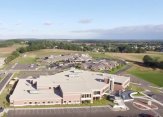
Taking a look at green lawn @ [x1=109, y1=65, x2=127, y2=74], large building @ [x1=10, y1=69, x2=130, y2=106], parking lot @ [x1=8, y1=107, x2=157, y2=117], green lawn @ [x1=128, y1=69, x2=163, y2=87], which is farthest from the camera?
green lawn @ [x1=109, y1=65, x2=127, y2=74]

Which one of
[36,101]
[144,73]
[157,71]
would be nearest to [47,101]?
[36,101]

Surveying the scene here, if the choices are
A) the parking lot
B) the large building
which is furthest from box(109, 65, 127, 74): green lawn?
the parking lot

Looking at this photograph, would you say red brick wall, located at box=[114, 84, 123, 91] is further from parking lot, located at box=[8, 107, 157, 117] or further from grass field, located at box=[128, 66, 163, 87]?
parking lot, located at box=[8, 107, 157, 117]

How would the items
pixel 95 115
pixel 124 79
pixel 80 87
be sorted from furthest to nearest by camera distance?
pixel 124 79, pixel 80 87, pixel 95 115

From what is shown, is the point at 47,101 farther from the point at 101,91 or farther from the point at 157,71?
the point at 157,71

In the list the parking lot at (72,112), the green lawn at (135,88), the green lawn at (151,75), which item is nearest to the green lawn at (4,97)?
the parking lot at (72,112)
